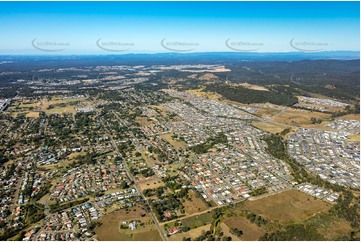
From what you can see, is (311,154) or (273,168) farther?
(311,154)

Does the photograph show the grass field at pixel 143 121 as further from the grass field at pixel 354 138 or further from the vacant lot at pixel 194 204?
the grass field at pixel 354 138

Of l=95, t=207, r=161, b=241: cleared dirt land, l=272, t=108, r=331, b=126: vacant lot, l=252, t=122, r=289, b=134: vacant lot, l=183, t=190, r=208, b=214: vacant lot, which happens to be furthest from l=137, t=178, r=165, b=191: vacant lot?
l=272, t=108, r=331, b=126: vacant lot

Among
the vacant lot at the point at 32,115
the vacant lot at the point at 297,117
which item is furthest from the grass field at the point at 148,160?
the vacant lot at the point at 32,115

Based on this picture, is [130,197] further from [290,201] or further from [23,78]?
[23,78]

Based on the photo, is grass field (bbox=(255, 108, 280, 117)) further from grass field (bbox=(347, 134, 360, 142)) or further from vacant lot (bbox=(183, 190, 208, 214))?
vacant lot (bbox=(183, 190, 208, 214))

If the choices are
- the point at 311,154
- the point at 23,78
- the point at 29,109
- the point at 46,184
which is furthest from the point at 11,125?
the point at 23,78

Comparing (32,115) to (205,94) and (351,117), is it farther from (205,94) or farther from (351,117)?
(351,117)
